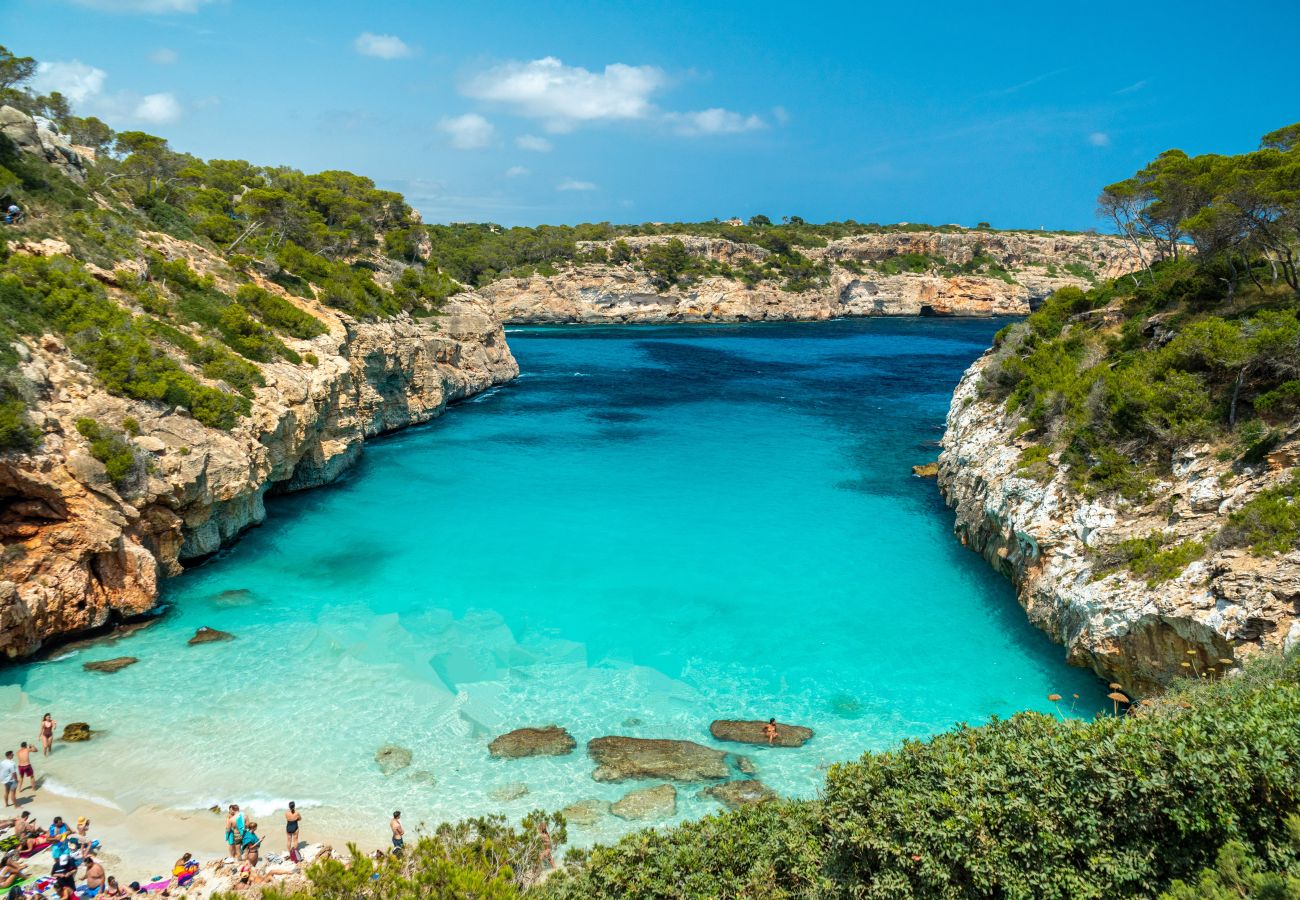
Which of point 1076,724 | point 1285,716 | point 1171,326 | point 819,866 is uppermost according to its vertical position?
point 1171,326

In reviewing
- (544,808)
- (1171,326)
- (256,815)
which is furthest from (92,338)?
(1171,326)

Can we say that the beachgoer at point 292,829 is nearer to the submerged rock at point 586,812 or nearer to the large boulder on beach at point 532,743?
the large boulder on beach at point 532,743

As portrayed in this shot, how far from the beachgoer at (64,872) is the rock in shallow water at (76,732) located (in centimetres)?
393

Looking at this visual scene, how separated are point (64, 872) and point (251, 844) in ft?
7.84

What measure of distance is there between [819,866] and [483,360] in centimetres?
4848

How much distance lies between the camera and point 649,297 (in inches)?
3917

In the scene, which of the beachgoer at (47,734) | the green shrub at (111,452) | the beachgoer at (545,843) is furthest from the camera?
the green shrub at (111,452)

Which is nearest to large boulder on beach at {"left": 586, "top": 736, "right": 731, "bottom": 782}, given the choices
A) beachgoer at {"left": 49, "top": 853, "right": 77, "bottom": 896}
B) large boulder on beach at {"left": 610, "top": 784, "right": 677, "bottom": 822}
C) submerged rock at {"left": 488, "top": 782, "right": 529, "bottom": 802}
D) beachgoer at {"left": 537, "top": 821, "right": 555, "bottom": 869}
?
large boulder on beach at {"left": 610, "top": 784, "right": 677, "bottom": 822}

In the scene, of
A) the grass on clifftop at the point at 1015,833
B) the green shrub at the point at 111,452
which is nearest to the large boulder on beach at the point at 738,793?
the grass on clifftop at the point at 1015,833

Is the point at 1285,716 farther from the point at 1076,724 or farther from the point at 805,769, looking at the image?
the point at 805,769

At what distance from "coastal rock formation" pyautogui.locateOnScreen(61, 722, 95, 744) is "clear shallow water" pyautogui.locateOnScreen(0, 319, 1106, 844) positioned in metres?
0.27

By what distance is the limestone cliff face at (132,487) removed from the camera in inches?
639

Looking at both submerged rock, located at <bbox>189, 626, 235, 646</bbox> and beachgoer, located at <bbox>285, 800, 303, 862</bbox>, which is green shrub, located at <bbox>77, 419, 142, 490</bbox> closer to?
submerged rock, located at <bbox>189, 626, 235, 646</bbox>

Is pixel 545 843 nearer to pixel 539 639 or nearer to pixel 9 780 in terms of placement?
pixel 539 639
